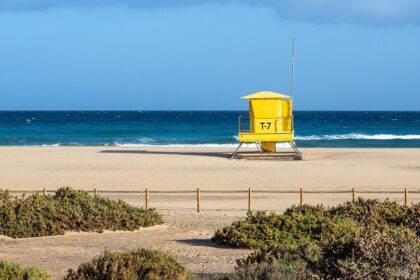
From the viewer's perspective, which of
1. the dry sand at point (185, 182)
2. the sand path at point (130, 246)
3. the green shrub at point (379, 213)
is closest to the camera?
the sand path at point (130, 246)

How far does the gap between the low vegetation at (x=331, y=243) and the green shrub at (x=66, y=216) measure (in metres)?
2.56

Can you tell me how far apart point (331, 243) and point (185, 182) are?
17978mm

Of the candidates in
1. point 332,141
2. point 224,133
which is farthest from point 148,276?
point 224,133

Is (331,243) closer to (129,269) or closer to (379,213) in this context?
(129,269)

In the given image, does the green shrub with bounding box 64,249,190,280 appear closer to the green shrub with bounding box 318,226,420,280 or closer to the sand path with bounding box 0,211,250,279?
the green shrub with bounding box 318,226,420,280

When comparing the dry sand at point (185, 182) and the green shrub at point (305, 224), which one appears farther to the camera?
the green shrub at point (305, 224)

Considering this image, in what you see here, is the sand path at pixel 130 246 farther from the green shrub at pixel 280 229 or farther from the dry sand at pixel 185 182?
the green shrub at pixel 280 229

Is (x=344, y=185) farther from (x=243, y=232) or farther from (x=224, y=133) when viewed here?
(x=224, y=133)

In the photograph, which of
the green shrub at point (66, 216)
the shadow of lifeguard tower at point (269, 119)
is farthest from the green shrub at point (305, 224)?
the shadow of lifeguard tower at point (269, 119)

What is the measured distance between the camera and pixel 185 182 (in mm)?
27797

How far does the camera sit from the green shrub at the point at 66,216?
15852 millimetres

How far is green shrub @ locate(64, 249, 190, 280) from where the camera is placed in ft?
28.5

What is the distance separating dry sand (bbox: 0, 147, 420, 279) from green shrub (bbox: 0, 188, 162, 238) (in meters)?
0.27

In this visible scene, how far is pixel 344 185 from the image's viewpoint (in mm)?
27125
